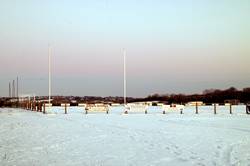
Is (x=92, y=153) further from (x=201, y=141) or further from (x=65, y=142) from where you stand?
(x=201, y=141)

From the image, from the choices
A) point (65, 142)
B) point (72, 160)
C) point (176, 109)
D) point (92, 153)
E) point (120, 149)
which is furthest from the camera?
point (176, 109)

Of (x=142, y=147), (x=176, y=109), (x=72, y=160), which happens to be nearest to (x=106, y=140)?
(x=142, y=147)

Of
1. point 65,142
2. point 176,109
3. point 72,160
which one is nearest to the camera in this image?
point 72,160

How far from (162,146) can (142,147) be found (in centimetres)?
71

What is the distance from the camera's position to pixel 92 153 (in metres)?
12.8

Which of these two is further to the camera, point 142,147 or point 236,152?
point 142,147

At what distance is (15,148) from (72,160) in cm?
328

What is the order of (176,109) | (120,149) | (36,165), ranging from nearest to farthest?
(36,165) → (120,149) → (176,109)

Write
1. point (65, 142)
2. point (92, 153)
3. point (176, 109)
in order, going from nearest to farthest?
1. point (92, 153)
2. point (65, 142)
3. point (176, 109)

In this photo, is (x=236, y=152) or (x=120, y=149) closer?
(x=236, y=152)

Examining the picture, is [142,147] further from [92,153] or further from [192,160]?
[192,160]

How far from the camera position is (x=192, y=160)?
443 inches

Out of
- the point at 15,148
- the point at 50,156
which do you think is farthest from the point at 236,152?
the point at 15,148

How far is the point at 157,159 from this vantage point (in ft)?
37.8
